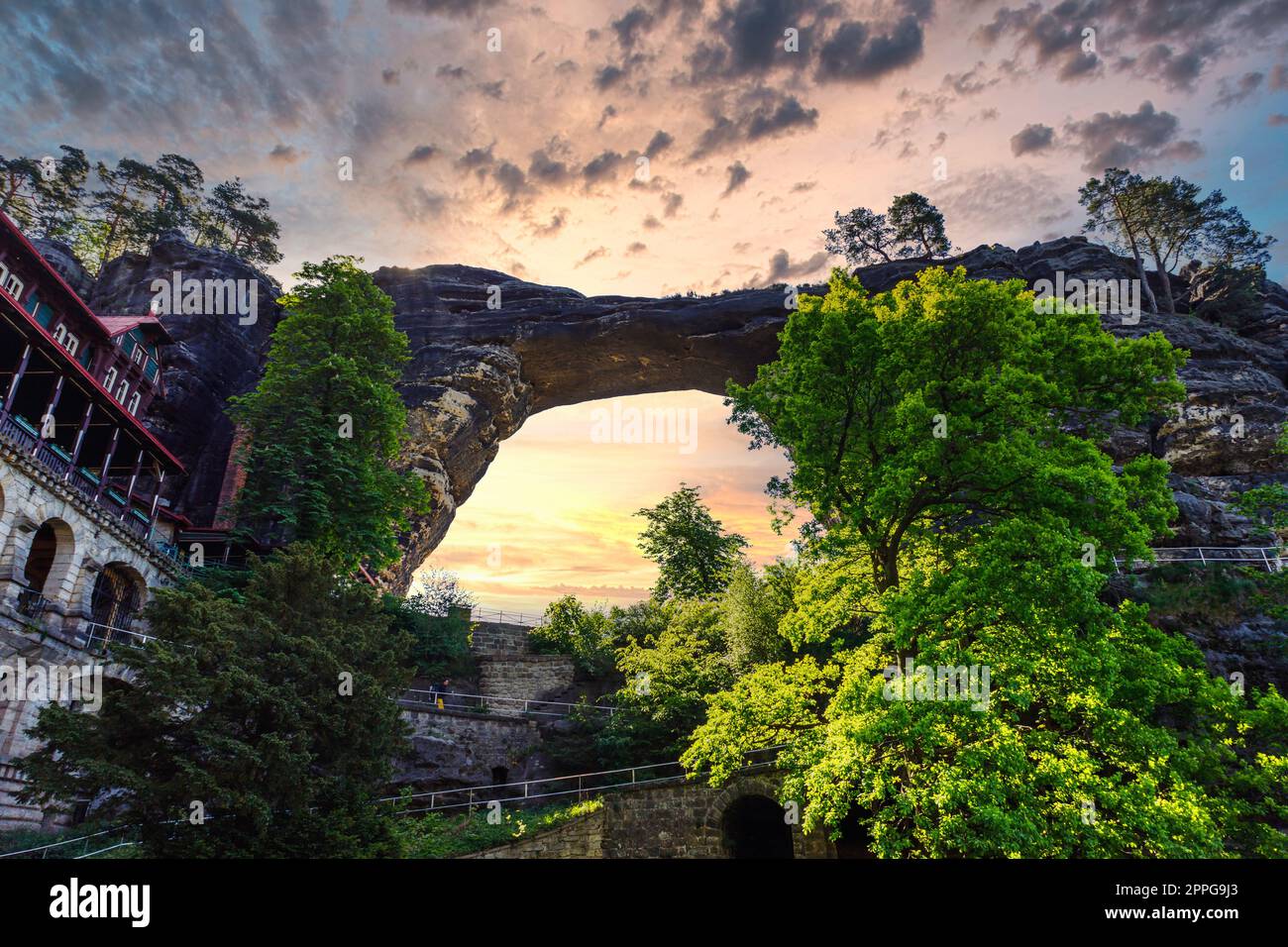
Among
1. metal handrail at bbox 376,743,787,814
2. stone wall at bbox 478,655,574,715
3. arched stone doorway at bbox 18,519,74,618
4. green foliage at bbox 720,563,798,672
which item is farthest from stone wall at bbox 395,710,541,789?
arched stone doorway at bbox 18,519,74,618

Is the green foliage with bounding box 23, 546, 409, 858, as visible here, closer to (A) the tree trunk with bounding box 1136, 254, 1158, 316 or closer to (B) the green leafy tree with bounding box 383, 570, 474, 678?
(B) the green leafy tree with bounding box 383, 570, 474, 678

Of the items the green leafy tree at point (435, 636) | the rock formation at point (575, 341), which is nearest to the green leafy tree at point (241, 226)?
the rock formation at point (575, 341)

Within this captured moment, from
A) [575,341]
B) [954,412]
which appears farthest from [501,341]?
[954,412]

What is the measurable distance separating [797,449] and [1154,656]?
7222 mm

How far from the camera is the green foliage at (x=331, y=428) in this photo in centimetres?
2238

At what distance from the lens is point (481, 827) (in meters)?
19.3

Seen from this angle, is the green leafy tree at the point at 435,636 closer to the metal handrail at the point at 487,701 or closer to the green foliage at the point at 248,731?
the metal handrail at the point at 487,701

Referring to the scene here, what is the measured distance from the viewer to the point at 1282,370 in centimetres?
3172

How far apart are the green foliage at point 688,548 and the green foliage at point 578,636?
4605 mm

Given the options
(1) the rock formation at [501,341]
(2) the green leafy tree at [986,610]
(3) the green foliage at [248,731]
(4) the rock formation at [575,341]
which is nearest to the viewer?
(3) the green foliage at [248,731]

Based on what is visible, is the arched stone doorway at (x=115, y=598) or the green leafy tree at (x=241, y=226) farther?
the green leafy tree at (x=241, y=226)

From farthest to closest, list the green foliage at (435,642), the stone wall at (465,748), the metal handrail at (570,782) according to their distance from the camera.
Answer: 1. the green foliage at (435,642)
2. the stone wall at (465,748)
3. the metal handrail at (570,782)

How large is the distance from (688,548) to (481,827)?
70.7ft
